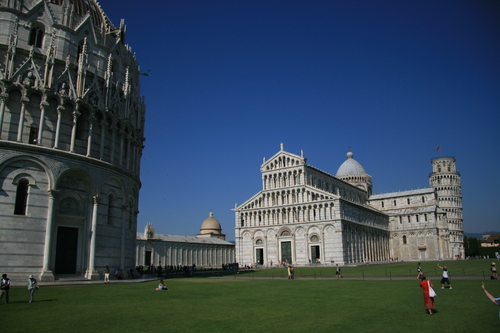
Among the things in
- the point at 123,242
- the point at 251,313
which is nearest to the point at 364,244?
the point at 123,242

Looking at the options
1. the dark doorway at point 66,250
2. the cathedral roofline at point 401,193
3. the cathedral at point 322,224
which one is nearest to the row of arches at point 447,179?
the cathedral roofline at point 401,193

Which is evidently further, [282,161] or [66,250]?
[282,161]

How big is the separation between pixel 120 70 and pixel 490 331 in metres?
33.2

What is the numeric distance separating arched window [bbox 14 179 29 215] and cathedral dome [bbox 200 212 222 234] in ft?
256

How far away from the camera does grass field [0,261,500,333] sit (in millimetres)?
11383

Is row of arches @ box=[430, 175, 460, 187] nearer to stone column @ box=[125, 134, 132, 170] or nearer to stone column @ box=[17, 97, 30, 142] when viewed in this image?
stone column @ box=[125, 134, 132, 170]

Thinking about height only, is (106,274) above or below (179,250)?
below

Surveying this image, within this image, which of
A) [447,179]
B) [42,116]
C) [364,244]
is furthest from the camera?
[447,179]

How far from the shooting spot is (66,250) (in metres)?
27.4

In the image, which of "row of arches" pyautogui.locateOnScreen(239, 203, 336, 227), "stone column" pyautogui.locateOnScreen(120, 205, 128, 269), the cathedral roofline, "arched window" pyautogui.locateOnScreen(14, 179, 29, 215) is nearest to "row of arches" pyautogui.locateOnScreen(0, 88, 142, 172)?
"arched window" pyautogui.locateOnScreen(14, 179, 29, 215)

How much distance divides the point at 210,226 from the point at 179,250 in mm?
25131

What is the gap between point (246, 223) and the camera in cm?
7619

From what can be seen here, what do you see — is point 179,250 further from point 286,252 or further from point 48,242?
point 48,242

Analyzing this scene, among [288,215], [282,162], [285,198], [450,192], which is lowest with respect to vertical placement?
[288,215]
